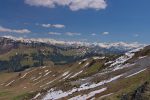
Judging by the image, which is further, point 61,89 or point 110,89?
point 61,89

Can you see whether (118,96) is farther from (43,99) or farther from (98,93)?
(43,99)

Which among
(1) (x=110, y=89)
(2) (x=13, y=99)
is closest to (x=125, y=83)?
(1) (x=110, y=89)

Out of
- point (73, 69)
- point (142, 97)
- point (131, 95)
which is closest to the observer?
point (142, 97)

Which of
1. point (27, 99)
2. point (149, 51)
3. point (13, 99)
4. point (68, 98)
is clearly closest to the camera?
point (68, 98)

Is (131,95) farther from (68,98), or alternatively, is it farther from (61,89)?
(61,89)

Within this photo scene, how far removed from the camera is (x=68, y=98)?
6600 cm

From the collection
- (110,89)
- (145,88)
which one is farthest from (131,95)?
(110,89)

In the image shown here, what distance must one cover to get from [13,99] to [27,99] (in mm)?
35137

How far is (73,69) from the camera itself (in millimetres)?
186250

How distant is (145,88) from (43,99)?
41.2 m

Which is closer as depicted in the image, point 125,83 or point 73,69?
point 125,83

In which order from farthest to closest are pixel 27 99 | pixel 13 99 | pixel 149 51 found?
pixel 13 99 → pixel 149 51 → pixel 27 99

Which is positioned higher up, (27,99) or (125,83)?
(125,83)

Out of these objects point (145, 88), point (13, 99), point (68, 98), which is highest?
point (145, 88)
